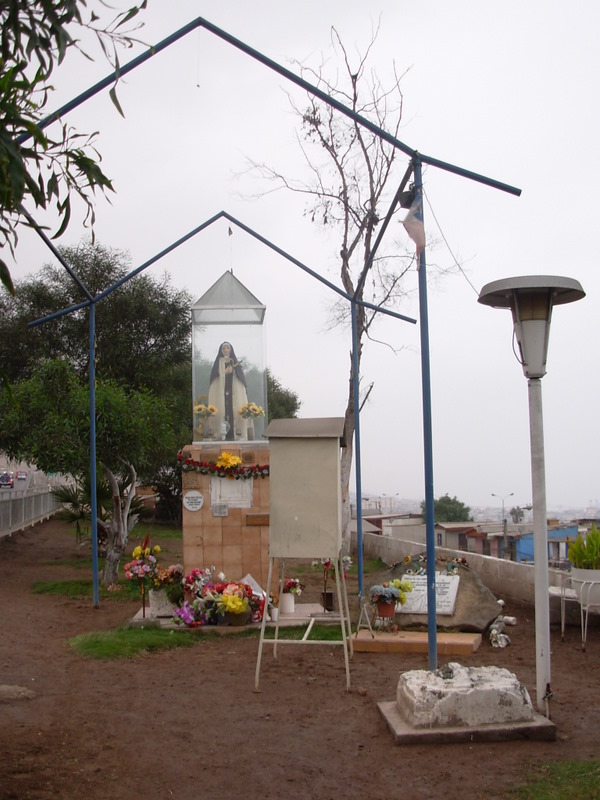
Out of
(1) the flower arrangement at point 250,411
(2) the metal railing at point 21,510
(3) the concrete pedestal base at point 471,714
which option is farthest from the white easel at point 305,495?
(2) the metal railing at point 21,510

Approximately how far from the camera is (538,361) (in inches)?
247

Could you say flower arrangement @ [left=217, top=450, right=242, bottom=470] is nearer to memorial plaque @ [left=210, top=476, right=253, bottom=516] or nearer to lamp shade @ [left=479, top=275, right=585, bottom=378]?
memorial plaque @ [left=210, top=476, right=253, bottom=516]

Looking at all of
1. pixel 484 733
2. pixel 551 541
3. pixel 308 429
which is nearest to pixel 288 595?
pixel 308 429

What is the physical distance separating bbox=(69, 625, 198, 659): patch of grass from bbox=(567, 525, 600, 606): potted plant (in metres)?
4.51

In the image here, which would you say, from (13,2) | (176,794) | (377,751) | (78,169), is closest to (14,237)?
(78,169)

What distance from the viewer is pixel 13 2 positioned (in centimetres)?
380

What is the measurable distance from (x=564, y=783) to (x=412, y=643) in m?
4.42

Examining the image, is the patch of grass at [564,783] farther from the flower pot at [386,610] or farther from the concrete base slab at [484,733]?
the flower pot at [386,610]

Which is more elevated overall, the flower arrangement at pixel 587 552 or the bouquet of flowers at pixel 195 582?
the flower arrangement at pixel 587 552

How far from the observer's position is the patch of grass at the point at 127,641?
364 inches

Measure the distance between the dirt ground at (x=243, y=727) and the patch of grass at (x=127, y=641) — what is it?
0.75ft

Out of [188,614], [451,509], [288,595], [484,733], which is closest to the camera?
[484,733]

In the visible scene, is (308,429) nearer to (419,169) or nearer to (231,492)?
(419,169)

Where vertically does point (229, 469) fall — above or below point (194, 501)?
above
